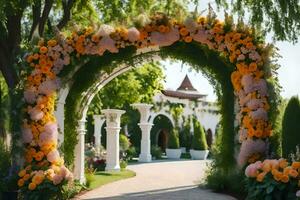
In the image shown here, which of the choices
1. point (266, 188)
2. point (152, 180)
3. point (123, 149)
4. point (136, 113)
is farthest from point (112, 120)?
point (136, 113)

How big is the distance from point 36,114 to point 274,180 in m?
5.10

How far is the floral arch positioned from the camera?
10.4 metres

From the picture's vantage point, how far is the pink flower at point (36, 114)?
10727 millimetres

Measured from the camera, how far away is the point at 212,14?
10977 mm

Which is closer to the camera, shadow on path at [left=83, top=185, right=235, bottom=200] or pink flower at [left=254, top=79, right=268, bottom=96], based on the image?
pink flower at [left=254, top=79, right=268, bottom=96]

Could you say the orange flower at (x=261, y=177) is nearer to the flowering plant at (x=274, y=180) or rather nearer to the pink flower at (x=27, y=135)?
the flowering plant at (x=274, y=180)

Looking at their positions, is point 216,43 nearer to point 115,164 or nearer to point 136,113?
point 115,164

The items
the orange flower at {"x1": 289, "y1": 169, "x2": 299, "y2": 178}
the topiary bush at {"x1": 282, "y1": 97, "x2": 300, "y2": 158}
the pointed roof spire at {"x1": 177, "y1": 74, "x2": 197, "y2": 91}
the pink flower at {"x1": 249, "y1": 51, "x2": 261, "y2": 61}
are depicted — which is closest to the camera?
the orange flower at {"x1": 289, "y1": 169, "x2": 299, "y2": 178}

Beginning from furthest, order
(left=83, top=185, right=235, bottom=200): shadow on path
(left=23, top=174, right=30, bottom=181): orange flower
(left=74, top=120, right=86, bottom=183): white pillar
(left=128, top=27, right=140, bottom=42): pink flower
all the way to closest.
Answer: (left=74, top=120, right=86, bottom=183): white pillar → (left=83, top=185, right=235, bottom=200): shadow on path → (left=128, top=27, right=140, bottom=42): pink flower → (left=23, top=174, right=30, bottom=181): orange flower

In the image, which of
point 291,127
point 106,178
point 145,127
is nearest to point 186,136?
point 145,127

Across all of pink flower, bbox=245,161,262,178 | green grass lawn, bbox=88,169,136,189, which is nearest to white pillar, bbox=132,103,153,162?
green grass lawn, bbox=88,169,136,189

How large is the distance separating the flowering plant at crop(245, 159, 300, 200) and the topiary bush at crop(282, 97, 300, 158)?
1.84 m

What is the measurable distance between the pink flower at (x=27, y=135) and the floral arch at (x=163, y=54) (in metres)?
0.02

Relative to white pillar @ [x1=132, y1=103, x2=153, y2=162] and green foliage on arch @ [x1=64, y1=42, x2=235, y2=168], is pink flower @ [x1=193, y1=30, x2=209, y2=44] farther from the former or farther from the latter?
white pillar @ [x1=132, y1=103, x2=153, y2=162]
